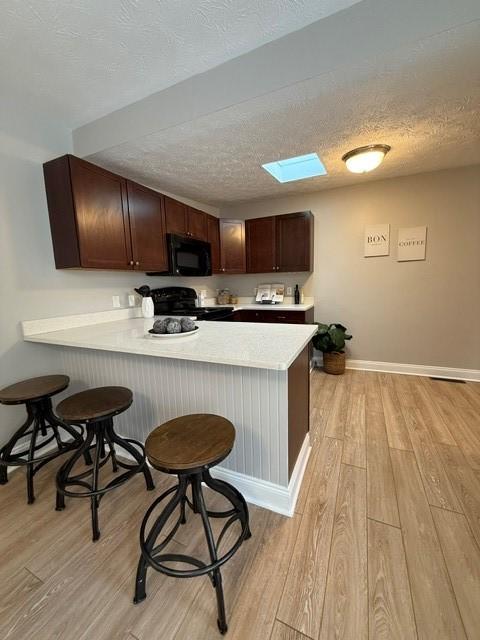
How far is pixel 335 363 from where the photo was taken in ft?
11.1

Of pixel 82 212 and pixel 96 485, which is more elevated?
pixel 82 212

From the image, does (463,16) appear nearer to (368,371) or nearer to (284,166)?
(284,166)

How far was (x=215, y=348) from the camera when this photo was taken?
1.32 meters

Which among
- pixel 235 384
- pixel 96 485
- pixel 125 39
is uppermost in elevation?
pixel 125 39

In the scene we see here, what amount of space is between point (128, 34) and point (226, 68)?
0.54 m

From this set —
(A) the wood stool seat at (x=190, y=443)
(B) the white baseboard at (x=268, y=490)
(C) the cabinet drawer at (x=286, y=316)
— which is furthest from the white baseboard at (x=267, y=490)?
(C) the cabinet drawer at (x=286, y=316)

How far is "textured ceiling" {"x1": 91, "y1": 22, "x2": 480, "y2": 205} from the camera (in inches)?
52.5

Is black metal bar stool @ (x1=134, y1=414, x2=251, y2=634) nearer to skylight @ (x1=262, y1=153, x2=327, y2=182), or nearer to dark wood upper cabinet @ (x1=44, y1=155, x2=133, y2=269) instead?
dark wood upper cabinet @ (x1=44, y1=155, x2=133, y2=269)

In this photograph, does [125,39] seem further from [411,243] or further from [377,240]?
[411,243]

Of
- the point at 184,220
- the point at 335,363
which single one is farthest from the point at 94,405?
the point at 335,363

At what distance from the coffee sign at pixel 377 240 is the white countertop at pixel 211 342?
2.23m

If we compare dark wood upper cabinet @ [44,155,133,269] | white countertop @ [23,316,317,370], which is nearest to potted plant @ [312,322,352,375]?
white countertop @ [23,316,317,370]

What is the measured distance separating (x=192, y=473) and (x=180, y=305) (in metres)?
2.45

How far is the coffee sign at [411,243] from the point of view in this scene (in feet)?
10.1
